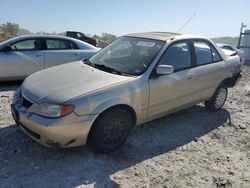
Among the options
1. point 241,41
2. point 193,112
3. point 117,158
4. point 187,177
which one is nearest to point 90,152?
point 117,158

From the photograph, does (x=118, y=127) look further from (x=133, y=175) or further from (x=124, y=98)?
(x=133, y=175)

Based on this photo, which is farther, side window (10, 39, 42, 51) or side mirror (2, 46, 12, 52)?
side window (10, 39, 42, 51)

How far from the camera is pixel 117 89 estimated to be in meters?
3.82

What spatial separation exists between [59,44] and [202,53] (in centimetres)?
421

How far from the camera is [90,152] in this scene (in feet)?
13.1

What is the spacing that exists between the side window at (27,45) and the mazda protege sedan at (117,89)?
10.0ft

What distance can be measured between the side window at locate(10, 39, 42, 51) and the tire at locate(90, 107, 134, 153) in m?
4.46

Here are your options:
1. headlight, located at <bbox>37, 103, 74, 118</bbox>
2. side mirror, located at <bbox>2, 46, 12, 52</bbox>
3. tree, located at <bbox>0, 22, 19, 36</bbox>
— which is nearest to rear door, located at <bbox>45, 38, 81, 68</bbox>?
side mirror, located at <bbox>2, 46, 12, 52</bbox>

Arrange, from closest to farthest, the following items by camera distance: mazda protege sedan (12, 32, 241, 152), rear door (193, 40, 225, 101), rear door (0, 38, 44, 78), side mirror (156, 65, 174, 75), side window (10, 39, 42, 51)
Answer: mazda protege sedan (12, 32, 241, 152) < side mirror (156, 65, 174, 75) < rear door (193, 40, 225, 101) < rear door (0, 38, 44, 78) < side window (10, 39, 42, 51)

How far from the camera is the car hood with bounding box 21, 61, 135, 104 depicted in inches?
141

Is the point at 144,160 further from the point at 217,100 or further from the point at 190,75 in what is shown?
the point at 217,100

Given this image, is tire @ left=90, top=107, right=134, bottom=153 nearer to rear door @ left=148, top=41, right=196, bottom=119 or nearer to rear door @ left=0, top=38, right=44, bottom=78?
rear door @ left=148, top=41, right=196, bottom=119

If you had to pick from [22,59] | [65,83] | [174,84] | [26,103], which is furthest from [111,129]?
[22,59]

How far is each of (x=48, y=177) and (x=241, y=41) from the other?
21425 millimetres
